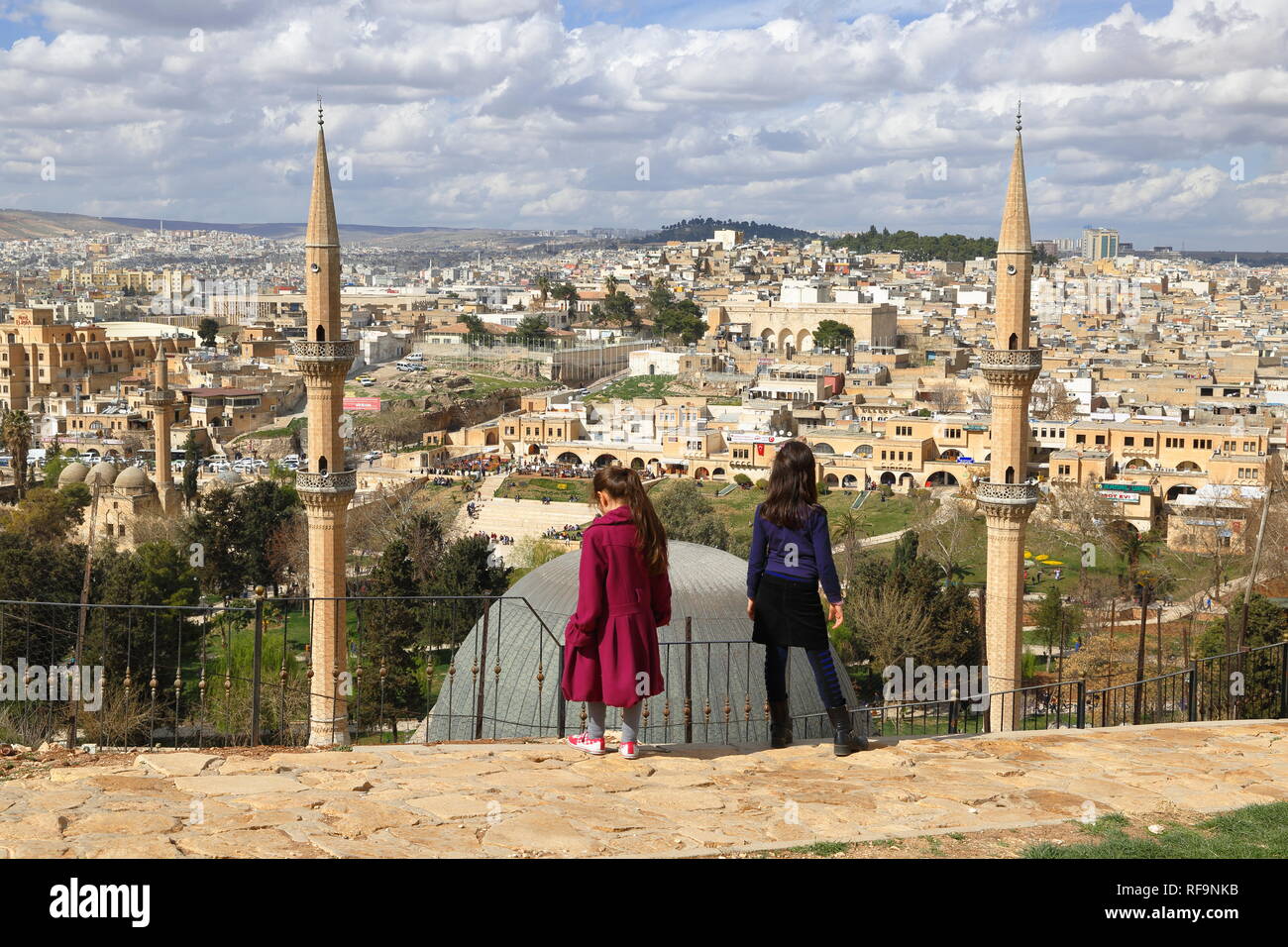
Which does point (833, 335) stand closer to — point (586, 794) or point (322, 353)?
point (322, 353)

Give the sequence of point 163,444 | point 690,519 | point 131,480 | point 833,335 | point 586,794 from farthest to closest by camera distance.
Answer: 1. point 833,335
2. point 131,480
3. point 163,444
4. point 690,519
5. point 586,794

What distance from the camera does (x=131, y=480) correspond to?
104 ft

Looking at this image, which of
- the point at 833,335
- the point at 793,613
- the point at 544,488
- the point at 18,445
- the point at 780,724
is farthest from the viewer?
the point at 833,335

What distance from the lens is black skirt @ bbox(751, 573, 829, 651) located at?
5117 millimetres

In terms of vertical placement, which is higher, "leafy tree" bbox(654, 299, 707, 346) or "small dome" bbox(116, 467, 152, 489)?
"leafy tree" bbox(654, 299, 707, 346)

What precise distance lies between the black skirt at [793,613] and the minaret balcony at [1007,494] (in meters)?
8.24

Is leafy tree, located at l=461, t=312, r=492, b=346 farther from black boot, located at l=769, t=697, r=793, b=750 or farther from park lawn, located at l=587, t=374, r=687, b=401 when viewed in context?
black boot, located at l=769, t=697, r=793, b=750

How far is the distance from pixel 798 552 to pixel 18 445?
128 feet

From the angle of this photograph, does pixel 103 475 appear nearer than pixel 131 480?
No

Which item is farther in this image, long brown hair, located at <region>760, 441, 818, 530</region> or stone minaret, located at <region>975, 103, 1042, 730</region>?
stone minaret, located at <region>975, 103, 1042, 730</region>

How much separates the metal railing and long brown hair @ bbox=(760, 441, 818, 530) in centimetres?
67

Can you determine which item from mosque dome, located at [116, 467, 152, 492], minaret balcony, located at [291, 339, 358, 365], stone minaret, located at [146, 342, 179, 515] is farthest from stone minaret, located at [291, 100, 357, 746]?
mosque dome, located at [116, 467, 152, 492]

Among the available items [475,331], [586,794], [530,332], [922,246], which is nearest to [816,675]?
[586,794]
